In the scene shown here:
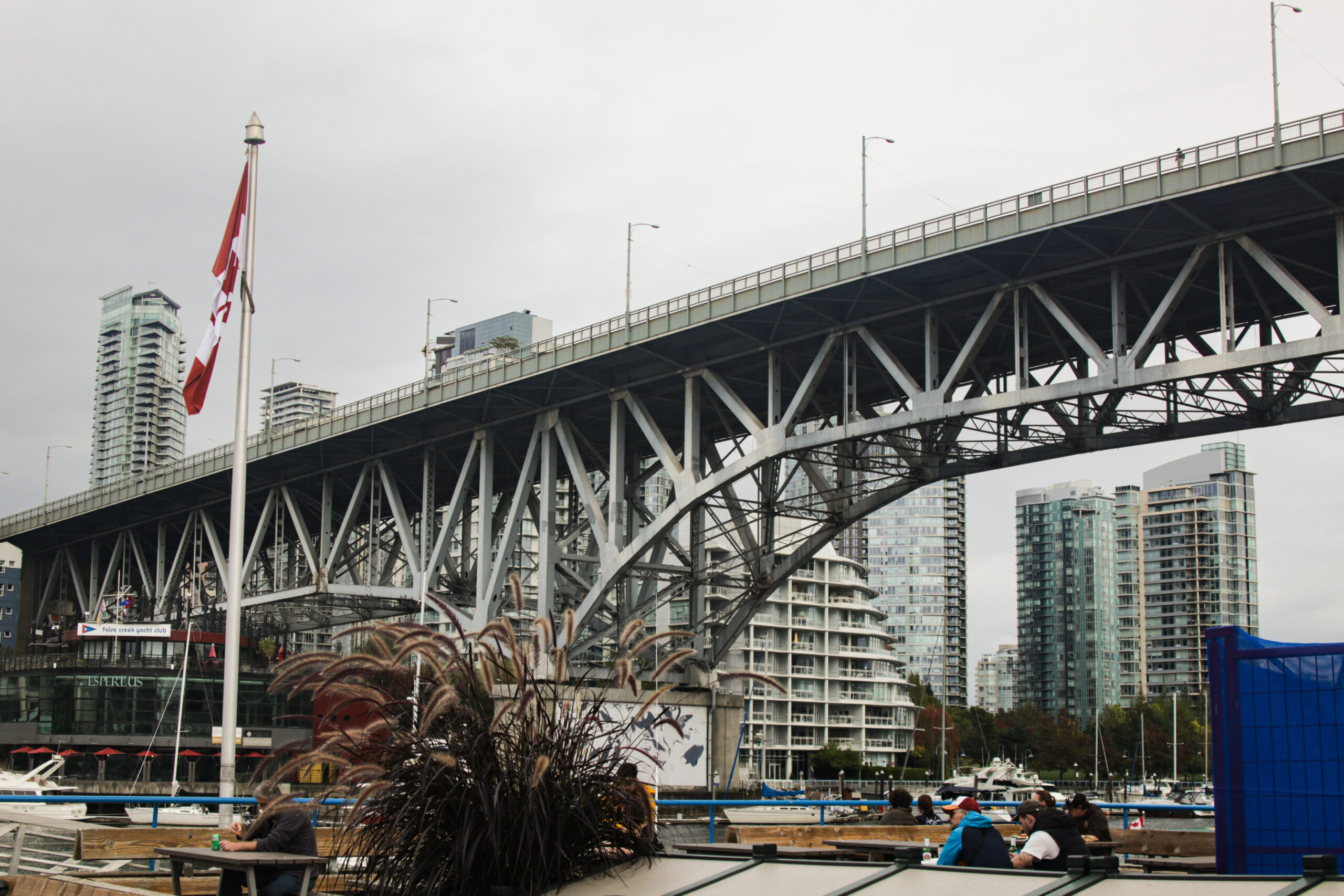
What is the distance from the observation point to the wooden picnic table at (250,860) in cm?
870

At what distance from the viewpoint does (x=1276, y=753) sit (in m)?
9.95

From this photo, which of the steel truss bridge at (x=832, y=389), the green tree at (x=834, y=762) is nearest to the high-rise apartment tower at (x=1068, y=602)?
the green tree at (x=834, y=762)

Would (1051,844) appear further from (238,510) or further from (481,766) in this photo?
(238,510)

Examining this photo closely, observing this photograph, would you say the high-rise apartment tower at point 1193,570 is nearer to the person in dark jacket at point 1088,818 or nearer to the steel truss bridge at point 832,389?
the steel truss bridge at point 832,389

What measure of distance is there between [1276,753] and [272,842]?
7.48 meters

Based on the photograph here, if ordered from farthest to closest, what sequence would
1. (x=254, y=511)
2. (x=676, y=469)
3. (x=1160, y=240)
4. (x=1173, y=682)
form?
(x=1173, y=682), (x=254, y=511), (x=676, y=469), (x=1160, y=240)

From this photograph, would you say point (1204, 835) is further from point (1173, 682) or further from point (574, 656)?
point (1173, 682)

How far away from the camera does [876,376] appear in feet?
138

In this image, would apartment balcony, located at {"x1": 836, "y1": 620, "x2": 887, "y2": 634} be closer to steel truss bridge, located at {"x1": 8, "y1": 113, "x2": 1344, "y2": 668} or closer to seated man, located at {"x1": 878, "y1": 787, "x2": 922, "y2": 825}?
steel truss bridge, located at {"x1": 8, "y1": 113, "x2": 1344, "y2": 668}

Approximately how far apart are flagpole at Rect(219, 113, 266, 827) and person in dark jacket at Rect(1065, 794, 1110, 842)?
981 centimetres

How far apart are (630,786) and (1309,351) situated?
2272 centimetres

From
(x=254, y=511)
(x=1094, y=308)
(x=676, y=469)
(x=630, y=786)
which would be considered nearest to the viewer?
(x=630, y=786)

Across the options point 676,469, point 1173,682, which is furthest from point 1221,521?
point 676,469

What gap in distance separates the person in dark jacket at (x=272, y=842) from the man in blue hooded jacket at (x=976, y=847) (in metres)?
4.73
